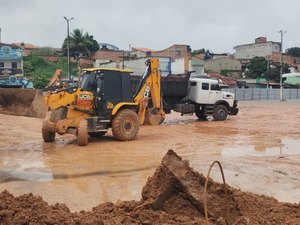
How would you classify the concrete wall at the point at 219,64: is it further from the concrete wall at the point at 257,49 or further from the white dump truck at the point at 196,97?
the white dump truck at the point at 196,97

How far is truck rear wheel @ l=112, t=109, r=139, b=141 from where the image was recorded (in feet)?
47.2

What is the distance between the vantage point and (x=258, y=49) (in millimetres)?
90938

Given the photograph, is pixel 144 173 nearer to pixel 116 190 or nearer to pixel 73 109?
pixel 116 190

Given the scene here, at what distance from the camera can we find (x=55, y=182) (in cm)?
876

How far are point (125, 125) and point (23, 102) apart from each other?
3729 millimetres

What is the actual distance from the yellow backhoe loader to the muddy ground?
52cm

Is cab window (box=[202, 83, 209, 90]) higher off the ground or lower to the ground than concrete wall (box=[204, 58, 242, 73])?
lower

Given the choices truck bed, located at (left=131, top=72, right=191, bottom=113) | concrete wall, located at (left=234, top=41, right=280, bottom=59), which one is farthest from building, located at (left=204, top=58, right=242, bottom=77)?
truck bed, located at (left=131, top=72, right=191, bottom=113)

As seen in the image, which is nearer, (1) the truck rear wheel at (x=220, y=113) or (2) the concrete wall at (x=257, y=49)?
(1) the truck rear wheel at (x=220, y=113)

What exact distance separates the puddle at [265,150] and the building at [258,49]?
75.2 metres

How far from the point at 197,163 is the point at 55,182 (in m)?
3.79

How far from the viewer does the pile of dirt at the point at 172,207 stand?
16.5ft

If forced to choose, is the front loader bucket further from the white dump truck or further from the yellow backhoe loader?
the white dump truck

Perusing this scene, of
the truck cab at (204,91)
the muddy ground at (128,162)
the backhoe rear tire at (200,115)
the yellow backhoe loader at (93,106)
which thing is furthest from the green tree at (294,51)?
the yellow backhoe loader at (93,106)
